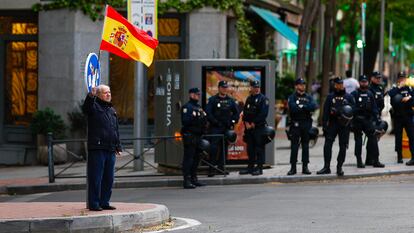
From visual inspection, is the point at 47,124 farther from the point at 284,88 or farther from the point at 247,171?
the point at 284,88

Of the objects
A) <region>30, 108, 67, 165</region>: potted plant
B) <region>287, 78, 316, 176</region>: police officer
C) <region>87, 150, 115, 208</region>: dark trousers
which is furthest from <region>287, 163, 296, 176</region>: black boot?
<region>30, 108, 67, 165</region>: potted plant

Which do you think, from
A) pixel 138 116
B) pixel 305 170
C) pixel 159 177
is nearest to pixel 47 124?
pixel 138 116

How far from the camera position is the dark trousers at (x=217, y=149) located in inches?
697

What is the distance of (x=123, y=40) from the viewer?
1339 centimetres

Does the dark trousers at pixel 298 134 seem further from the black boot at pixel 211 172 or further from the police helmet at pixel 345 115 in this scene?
the black boot at pixel 211 172

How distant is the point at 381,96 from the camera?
62.9 ft

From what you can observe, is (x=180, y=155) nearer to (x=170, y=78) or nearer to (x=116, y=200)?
(x=170, y=78)

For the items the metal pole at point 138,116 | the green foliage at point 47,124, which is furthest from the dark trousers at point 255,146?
the green foliage at point 47,124

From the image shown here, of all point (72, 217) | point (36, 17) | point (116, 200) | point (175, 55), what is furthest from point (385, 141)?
point (72, 217)

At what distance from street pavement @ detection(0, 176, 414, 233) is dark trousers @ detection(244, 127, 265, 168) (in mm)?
752

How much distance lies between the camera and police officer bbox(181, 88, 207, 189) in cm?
1662

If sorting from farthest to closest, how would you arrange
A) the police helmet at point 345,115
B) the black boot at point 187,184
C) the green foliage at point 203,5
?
the green foliage at point 203,5 → the police helmet at point 345,115 → the black boot at point 187,184

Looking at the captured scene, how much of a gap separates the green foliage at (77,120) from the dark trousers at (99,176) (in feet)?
34.1

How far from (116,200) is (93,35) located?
8.47 metres
